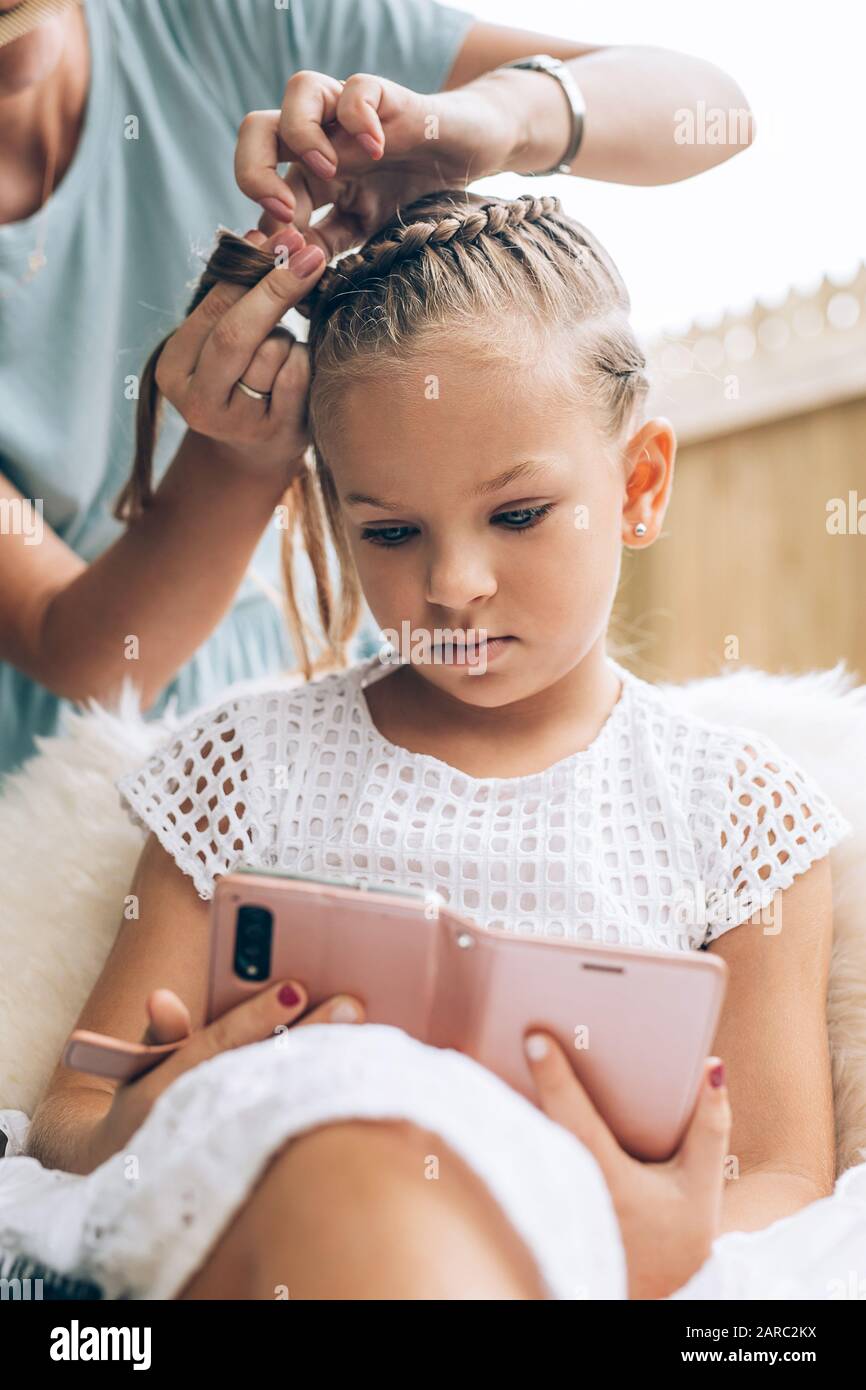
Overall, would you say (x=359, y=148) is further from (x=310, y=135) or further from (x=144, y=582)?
(x=144, y=582)

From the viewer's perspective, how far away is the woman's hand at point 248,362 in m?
0.84

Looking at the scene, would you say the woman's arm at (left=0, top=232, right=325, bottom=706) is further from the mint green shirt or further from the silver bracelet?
the silver bracelet

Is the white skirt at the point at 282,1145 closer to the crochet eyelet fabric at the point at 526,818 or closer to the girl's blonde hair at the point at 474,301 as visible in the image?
the crochet eyelet fabric at the point at 526,818

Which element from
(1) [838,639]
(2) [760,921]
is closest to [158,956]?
(2) [760,921]

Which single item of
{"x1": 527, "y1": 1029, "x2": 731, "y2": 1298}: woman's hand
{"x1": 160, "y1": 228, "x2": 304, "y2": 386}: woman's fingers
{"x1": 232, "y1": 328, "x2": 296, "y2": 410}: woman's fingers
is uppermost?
{"x1": 160, "y1": 228, "x2": 304, "y2": 386}: woman's fingers

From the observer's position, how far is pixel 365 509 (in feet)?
2.65

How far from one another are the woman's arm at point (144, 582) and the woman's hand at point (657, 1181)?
61 centimetres

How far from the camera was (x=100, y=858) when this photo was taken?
0.98m

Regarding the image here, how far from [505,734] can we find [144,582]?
391 mm

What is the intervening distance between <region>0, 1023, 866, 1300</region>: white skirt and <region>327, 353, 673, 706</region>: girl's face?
32 centimetres

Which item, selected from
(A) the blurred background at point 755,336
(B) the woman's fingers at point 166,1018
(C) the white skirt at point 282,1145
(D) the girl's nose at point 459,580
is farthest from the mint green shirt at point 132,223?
(C) the white skirt at point 282,1145

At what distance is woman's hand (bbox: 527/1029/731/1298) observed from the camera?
57 centimetres

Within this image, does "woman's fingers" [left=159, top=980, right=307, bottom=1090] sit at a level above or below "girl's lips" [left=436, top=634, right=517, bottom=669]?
below

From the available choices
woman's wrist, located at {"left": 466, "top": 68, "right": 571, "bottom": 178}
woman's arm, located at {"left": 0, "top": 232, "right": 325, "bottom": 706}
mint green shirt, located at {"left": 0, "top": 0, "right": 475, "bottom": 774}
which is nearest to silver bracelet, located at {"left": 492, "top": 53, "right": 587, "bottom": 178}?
woman's wrist, located at {"left": 466, "top": 68, "right": 571, "bottom": 178}
